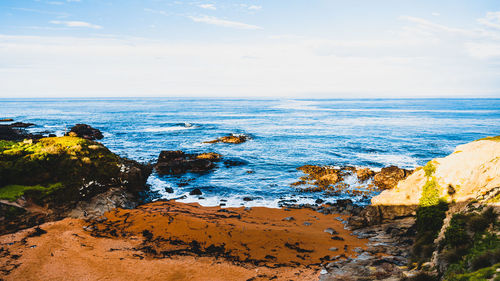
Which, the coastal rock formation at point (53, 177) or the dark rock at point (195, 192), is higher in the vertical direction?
the coastal rock formation at point (53, 177)

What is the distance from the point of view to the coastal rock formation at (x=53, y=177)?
14508 mm

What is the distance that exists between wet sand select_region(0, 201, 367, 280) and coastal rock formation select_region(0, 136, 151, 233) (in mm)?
1847

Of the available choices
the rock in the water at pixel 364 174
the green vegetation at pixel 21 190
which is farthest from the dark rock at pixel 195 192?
the rock in the water at pixel 364 174

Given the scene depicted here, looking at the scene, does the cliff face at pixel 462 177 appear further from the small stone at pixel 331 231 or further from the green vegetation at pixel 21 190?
the green vegetation at pixel 21 190

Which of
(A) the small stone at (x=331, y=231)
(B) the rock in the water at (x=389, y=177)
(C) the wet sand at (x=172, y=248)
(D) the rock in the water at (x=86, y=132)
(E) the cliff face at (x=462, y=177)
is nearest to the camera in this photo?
A: (C) the wet sand at (x=172, y=248)

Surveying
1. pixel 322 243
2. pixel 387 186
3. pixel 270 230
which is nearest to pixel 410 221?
pixel 322 243

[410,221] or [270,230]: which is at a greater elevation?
[410,221]

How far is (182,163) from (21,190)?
1545cm

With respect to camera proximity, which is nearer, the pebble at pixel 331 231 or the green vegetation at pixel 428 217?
the green vegetation at pixel 428 217

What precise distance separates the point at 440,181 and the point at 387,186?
490 inches

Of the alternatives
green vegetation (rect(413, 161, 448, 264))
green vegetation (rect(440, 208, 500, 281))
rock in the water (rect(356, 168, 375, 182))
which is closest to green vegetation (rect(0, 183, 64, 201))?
green vegetation (rect(413, 161, 448, 264))

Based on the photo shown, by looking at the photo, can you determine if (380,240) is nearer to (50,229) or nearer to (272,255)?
(272,255)

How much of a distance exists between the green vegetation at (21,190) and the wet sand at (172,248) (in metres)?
2.97

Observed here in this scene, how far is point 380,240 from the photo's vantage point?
13.3 meters
